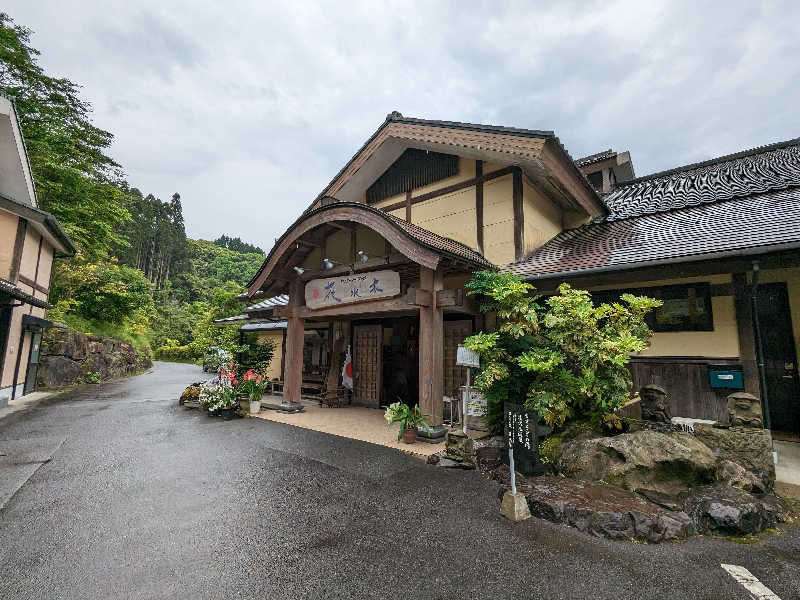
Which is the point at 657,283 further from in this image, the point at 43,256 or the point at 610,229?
the point at 43,256

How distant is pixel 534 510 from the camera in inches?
148

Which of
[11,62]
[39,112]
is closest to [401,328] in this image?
[39,112]

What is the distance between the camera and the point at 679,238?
6234 millimetres

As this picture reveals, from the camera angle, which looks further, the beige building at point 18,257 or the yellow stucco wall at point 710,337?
the beige building at point 18,257

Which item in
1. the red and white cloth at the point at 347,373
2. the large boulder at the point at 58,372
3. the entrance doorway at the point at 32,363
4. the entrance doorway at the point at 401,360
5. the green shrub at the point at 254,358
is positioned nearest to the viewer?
the green shrub at the point at 254,358

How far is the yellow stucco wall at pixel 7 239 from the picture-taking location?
10359 mm

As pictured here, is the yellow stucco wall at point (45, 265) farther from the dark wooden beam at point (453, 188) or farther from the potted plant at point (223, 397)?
the dark wooden beam at point (453, 188)

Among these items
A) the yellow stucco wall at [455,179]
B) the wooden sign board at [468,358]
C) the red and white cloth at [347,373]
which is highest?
the yellow stucco wall at [455,179]

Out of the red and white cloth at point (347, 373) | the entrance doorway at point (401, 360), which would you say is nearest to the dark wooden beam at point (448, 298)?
the entrance doorway at point (401, 360)

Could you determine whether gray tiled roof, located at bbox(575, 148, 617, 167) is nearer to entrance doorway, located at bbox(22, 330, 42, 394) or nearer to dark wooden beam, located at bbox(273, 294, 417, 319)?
dark wooden beam, located at bbox(273, 294, 417, 319)

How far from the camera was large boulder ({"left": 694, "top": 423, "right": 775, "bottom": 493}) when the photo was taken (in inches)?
155

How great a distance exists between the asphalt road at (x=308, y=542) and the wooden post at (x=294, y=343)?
3826mm

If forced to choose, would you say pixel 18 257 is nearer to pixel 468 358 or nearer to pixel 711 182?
pixel 468 358

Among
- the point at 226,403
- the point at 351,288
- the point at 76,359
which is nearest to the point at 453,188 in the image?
the point at 351,288
